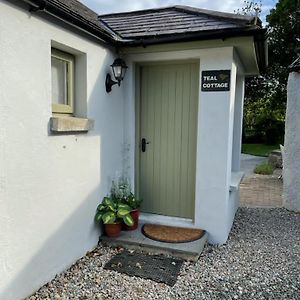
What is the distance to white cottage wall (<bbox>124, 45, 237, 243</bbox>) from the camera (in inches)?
173

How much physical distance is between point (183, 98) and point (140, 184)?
175cm

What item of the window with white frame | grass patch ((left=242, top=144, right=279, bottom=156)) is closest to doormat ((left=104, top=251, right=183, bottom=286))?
the window with white frame

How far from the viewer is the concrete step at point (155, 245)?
13.2ft

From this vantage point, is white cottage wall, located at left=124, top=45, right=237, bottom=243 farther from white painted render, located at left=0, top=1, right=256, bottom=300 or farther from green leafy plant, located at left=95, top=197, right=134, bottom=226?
green leafy plant, located at left=95, top=197, right=134, bottom=226

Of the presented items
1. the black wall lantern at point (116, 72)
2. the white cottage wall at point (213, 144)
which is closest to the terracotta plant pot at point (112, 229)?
the white cottage wall at point (213, 144)

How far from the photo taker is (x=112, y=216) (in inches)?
171

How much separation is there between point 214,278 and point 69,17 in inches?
142

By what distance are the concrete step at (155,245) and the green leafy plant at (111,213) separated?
240mm

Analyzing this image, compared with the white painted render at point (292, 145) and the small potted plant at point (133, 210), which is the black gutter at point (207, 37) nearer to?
the white painted render at point (292, 145)

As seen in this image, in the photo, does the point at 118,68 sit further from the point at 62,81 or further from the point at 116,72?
the point at 62,81

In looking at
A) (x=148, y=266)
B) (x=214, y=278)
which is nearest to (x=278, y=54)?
(x=214, y=278)

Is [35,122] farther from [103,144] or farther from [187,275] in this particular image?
[187,275]

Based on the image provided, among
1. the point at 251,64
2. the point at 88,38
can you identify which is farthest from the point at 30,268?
the point at 251,64

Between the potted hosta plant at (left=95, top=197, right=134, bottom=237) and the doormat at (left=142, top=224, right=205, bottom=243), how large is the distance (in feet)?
1.27
